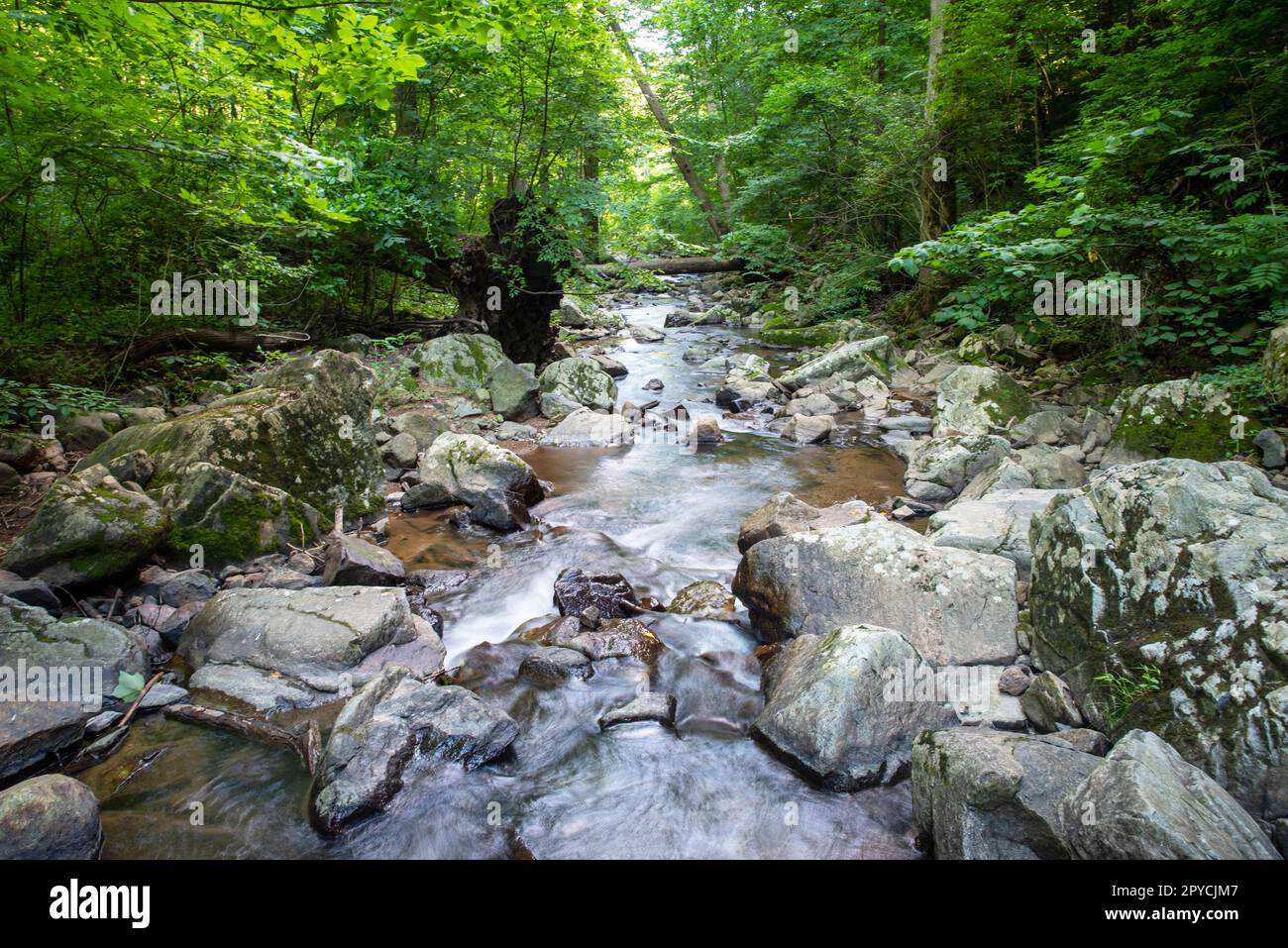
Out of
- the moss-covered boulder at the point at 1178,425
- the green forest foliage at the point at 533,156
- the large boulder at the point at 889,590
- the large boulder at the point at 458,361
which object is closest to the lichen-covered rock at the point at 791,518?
the large boulder at the point at 889,590

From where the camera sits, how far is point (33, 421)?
633cm

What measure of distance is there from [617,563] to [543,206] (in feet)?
22.6

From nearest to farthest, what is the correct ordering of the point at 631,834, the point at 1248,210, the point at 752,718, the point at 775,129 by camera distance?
the point at 631,834 → the point at 752,718 → the point at 1248,210 → the point at 775,129

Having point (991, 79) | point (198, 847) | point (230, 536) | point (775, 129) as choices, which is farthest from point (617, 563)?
point (775, 129)

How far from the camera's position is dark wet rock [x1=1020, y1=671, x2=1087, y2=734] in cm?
339

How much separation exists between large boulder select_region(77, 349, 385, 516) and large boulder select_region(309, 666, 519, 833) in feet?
9.83

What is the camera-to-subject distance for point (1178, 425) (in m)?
6.31

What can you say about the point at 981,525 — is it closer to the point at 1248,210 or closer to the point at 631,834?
the point at 631,834

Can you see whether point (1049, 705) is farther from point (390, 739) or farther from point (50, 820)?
point (50, 820)

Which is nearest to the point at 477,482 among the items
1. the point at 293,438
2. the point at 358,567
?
the point at 293,438

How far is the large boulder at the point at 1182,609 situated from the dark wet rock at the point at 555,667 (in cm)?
290

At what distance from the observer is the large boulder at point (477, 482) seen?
6.68m

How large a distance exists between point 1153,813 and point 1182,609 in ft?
4.81

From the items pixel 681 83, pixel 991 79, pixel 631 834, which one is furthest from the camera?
pixel 681 83
